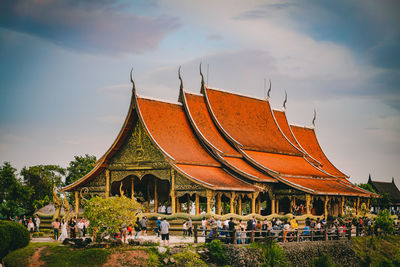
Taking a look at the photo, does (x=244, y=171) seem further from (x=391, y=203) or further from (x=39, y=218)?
(x=391, y=203)

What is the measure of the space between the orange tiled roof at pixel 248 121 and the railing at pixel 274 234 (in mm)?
8423

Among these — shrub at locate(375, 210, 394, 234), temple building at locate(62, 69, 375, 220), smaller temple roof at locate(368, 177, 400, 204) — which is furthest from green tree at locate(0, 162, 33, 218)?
smaller temple roof at locate(368, 177, 400, 204)

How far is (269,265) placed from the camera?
974 inches

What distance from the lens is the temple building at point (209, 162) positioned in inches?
1240

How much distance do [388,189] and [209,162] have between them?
161 ft

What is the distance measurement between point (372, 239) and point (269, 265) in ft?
33.6

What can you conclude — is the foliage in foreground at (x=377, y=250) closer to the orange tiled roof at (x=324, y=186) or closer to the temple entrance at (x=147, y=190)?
the orange tiled roof at (x=324, y=186)

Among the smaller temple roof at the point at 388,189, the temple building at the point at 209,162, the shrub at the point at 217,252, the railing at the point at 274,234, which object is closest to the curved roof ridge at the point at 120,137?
the temple building at the point at 209,162

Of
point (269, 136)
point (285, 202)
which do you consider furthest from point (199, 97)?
point (285, 202)

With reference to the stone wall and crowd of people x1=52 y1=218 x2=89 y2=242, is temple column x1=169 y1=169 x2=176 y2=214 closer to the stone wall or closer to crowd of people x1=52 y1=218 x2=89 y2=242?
crowd of people x1=52 y1=218 x2=89 y2=242

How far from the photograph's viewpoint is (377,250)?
32438mm

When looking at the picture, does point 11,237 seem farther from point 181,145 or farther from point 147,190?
point 147,190

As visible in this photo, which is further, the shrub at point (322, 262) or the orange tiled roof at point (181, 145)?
the orange tiled roof at point (181, 145)

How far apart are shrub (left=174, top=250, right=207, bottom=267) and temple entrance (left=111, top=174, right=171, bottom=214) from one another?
39.3ft
